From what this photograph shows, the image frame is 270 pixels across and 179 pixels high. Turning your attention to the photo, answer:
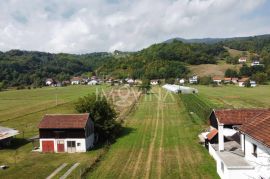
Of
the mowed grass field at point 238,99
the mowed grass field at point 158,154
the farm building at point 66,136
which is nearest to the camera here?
the mowed grass field at point 158,154

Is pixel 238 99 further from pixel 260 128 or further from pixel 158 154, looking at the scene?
pixel 260 128

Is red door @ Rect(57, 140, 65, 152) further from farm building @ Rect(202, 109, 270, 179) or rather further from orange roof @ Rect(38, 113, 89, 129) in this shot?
farm building @ Rect(202, 109, 270, 179)

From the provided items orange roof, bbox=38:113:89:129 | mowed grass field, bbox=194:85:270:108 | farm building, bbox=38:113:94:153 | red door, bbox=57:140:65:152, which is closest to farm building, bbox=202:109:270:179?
farm building, bbox=38:113:94:153

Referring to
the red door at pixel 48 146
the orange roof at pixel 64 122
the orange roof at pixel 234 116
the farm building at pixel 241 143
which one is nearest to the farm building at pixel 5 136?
the orange roof at pixel 64 122

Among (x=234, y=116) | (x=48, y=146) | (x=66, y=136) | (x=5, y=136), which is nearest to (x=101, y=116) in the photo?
(x=66, y=136)

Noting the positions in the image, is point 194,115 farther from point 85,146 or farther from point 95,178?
point 95,178

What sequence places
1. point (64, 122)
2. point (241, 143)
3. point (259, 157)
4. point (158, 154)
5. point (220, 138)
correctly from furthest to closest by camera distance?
→ point (64, 122) < point (158, 154) < point (220, 138) < point (241, 143) < point (259, 157)

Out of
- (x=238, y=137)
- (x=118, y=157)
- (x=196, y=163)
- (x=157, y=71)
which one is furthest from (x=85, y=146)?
(x=157, y=71)

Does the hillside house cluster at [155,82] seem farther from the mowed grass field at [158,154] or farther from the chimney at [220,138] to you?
the chimney at [220,138]
